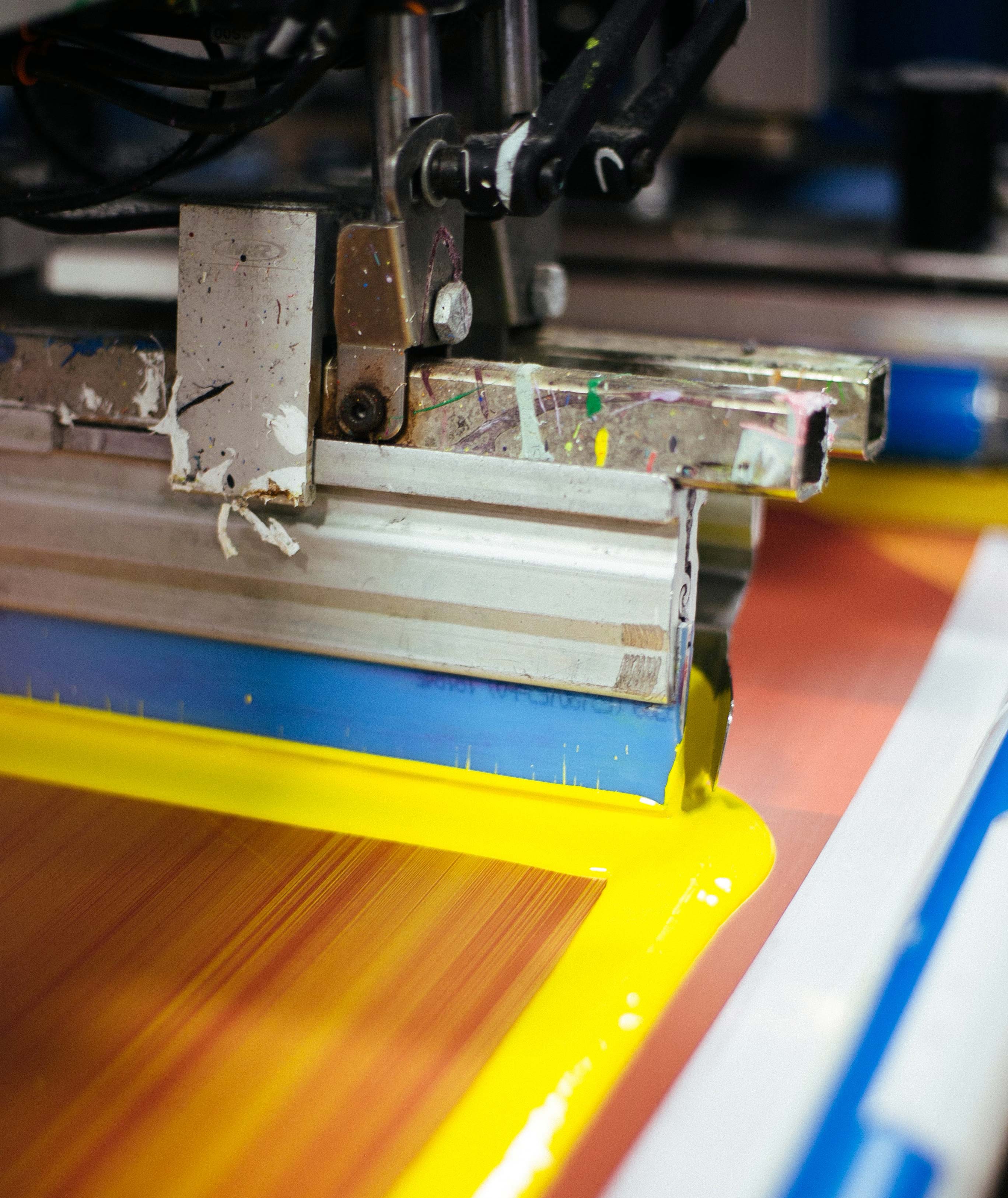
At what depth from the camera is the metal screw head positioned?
1113 millimetres

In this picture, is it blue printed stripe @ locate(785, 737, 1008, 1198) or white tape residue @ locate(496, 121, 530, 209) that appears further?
white tape residue @ locate(496, 121, 530, 209)

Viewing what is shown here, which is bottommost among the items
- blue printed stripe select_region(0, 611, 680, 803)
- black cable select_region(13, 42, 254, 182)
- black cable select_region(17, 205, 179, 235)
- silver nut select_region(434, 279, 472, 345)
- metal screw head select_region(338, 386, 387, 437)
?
blue printed stripe select_region(0, 611, 680, 803)

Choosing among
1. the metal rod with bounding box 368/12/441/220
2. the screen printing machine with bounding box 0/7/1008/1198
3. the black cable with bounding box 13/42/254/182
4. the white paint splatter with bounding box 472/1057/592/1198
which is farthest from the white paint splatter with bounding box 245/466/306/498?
the white paint splatter with bounding box 472/1057/592/1198

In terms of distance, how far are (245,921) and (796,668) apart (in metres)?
0.77

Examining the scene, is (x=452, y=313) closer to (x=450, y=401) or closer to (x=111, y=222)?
(x=450, y=401)

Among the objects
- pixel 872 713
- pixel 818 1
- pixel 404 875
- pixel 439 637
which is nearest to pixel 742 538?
pixel 872 713

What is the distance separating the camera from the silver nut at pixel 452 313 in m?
1.12

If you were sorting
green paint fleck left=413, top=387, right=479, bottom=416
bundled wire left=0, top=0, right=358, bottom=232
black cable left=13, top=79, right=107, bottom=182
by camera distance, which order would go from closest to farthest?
1. bundled wire left=0, top=0, right=358, bottom=232
2. green paint fleck left=413, top=387, right=479, bottom=416
3. black cable left=13, top=79, right=107, bottom=182

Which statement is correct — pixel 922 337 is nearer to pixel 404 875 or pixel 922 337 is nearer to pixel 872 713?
pixel 872 713

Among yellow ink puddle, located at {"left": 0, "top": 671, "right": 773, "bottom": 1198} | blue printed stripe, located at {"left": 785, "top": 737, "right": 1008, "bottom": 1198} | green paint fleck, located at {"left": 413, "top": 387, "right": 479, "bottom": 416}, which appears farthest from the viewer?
green paint fleck, located at {"left": 413, "top": 387, "right": 479, "bottom": 416}

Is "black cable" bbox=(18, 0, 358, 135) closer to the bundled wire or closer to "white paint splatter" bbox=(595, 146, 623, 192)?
the bundled wire

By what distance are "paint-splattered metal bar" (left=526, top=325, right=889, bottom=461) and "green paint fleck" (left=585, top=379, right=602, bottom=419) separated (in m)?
0.08

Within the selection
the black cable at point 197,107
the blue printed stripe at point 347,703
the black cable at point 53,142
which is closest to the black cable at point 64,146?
the black cable at point 53,142

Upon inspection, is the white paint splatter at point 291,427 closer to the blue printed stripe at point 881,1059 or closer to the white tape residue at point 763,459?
the white tape residue at point 763,459
